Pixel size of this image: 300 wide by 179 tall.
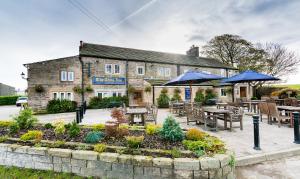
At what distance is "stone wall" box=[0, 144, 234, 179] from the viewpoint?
310cm

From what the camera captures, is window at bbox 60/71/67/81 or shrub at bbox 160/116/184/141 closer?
shrub at bbox 160/116/184/141

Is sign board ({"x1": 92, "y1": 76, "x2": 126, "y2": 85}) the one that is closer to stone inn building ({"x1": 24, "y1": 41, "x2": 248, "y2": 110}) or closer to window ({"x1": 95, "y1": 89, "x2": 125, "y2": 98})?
stone inn building ({"x1": 24, "y1": 41, "x2": 248, "y2": 110})

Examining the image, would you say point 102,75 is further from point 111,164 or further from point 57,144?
point 111,164

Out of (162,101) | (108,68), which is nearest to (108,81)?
(108,68)

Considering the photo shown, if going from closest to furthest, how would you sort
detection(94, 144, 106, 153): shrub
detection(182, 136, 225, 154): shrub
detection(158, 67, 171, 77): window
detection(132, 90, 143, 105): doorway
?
detection(182, 136, 225, 154): shrub < detection(94, 144, 106, 153): shrub < detection(132, 90, 143, 105): doorway < detection(158, 67, 171, 77): window

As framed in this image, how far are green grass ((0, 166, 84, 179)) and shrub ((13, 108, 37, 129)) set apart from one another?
1.99m

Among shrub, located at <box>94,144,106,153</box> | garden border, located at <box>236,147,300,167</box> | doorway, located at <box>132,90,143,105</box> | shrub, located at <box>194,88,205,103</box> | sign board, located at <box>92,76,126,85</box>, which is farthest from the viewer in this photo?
shrub, located at <box>194,88,205,103</box>

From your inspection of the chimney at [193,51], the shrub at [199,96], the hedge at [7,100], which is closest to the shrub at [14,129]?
the shrub at [199,96]

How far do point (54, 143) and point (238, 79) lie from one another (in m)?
9.74

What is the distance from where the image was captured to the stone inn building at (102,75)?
55.3 feet

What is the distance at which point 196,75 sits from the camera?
338 inches

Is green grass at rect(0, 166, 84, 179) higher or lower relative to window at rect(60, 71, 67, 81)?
lower

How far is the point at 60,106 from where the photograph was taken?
649 inches

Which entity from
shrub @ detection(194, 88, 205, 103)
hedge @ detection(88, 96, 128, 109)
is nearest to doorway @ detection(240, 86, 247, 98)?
shrub @ detection(194, 88, 205, 103)
